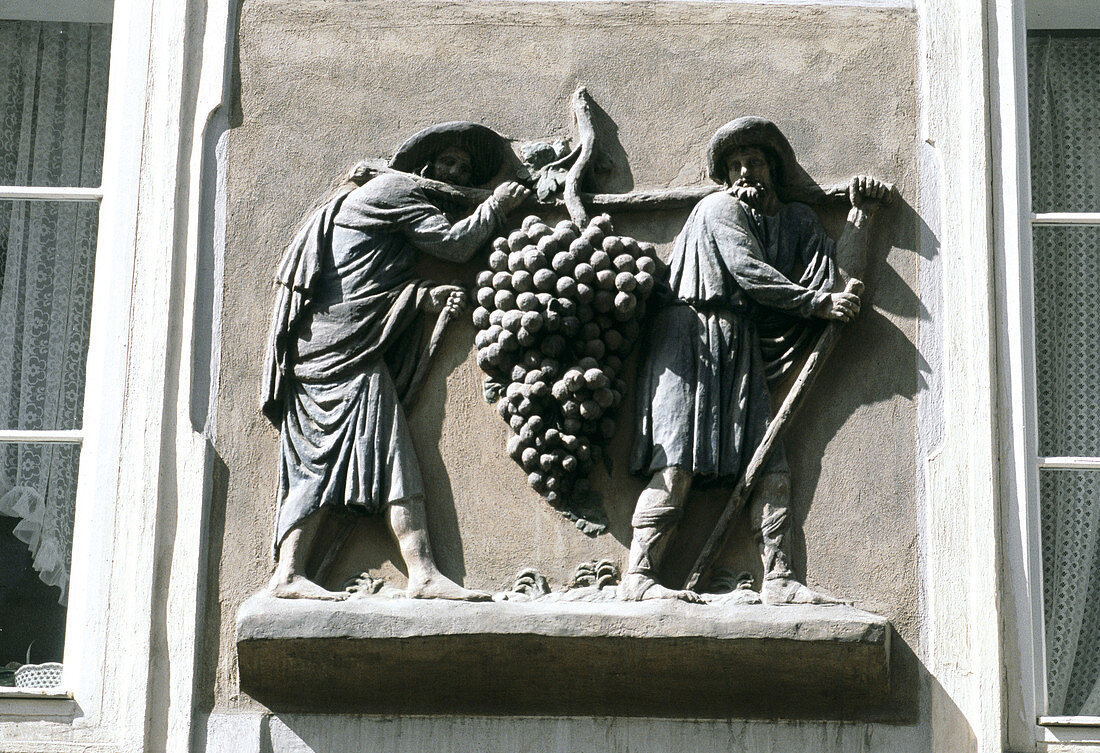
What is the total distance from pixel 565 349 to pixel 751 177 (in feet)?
2.67

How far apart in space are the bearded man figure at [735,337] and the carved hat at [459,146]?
2.08 feet

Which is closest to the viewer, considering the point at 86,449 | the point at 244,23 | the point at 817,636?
the point at 817,636

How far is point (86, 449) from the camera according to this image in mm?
5652

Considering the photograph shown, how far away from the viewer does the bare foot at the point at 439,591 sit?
538cm

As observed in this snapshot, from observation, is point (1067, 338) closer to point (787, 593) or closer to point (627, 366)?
point (787, 593)

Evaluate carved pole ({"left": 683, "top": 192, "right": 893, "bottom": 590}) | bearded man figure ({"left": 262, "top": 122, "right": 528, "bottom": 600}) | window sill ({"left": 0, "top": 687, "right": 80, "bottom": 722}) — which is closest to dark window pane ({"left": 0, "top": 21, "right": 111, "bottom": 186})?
bearded man figure ({"left": 262, "top": 122, "right": 528, "bottom": 600})

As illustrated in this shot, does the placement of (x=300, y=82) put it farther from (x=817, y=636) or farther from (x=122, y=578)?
(x=817, y=636)

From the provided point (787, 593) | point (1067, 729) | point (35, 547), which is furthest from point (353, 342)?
point (1067, 729)

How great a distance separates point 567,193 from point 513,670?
1469 millimetres

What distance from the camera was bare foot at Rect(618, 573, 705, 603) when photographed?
5.34m

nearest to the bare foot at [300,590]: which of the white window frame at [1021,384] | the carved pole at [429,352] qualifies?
the carved pole at [429,352]

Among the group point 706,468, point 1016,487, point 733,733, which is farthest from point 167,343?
point 1016,487

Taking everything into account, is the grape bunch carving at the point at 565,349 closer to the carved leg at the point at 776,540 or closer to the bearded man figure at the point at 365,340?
the bearded man figure at the point at 365,340

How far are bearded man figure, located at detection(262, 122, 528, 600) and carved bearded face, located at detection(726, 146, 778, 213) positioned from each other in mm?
655
